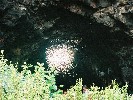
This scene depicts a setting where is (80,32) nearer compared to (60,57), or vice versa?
(80,32)

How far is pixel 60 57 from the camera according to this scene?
24.9ft

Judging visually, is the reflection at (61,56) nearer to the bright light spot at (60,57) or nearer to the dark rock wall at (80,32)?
the bright light spot at (60,57)

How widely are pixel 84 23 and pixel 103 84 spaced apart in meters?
1.40

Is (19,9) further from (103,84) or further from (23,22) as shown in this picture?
(103,84)

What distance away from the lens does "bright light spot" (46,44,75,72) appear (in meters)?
7.52

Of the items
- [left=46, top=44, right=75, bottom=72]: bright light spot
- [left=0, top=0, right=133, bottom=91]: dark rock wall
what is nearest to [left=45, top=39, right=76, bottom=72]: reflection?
[left=46, top=44, right=75, bottom=72]: bright light spot

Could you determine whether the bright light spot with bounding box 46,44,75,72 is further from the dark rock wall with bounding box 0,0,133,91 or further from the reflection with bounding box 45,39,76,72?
the dark rock wall with bounding box 0,0,133,91

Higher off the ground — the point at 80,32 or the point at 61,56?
the point at 80,32

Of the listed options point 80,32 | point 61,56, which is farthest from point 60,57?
point 80,32

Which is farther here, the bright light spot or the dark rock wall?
the bright light spot

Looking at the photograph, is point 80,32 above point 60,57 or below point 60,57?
above

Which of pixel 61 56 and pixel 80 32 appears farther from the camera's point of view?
pixel 61 56

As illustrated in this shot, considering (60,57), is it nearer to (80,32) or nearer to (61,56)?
(61,56)

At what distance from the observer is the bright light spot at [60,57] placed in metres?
7.52
